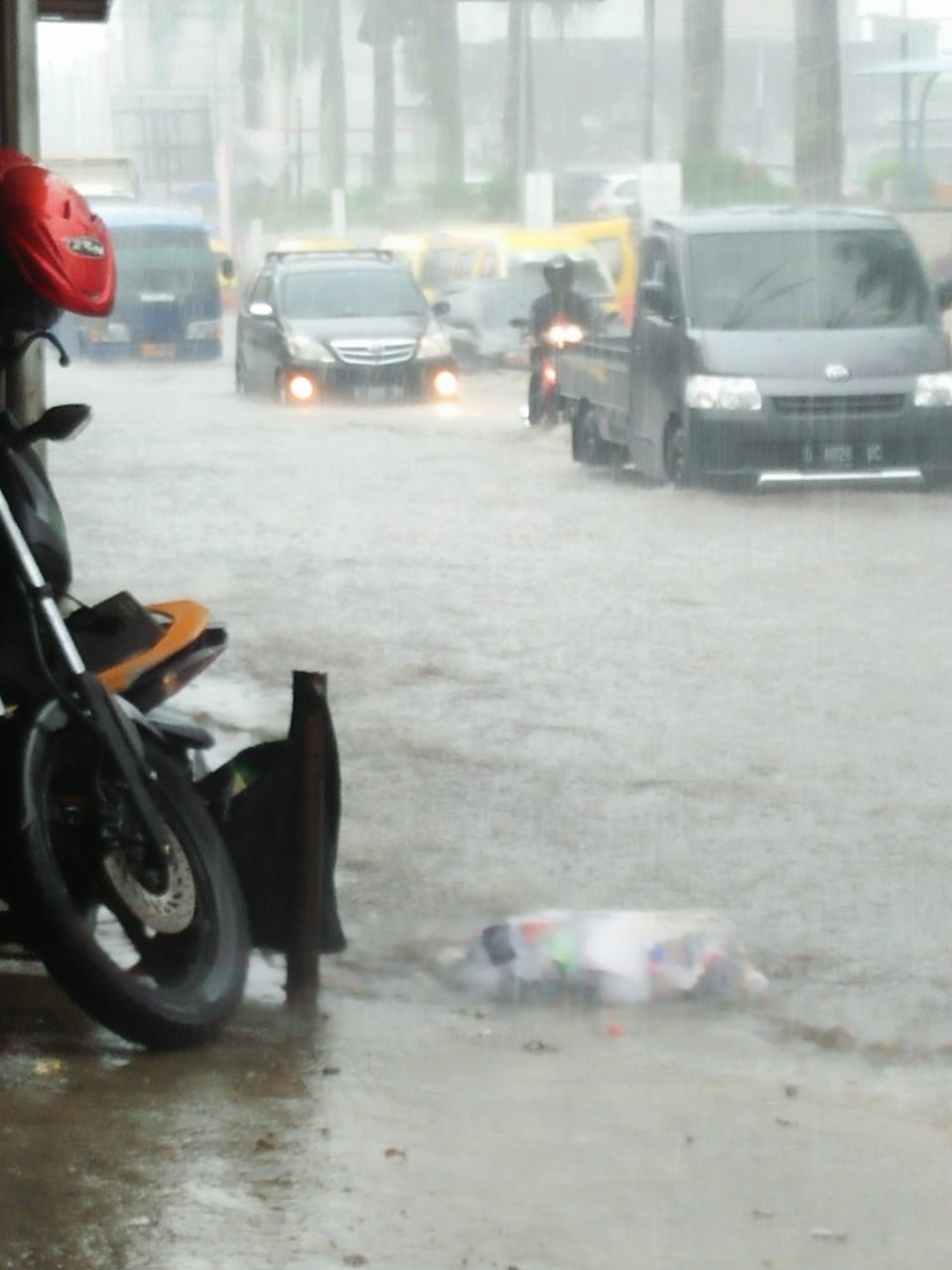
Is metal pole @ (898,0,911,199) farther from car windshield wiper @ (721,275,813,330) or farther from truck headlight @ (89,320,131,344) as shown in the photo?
car windshield wiper @ (721,275,813,330)

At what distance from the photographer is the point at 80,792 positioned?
502cm

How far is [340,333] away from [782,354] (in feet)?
32.2

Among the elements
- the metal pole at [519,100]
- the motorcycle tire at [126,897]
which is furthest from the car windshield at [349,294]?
the metal pole at [519,100]

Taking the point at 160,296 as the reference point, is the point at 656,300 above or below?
above

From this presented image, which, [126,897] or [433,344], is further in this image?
[433,344]

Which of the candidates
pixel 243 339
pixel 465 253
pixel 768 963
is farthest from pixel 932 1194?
pixel 465 253

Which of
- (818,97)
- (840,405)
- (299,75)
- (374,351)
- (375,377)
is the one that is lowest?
(375,377)

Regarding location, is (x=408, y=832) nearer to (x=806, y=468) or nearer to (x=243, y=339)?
(x=806, y=468)

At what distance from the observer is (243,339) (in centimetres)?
2841

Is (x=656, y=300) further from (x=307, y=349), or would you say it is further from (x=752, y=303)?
(x=307, y=349)

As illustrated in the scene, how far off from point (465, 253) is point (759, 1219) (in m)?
29.9

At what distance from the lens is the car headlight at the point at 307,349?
87.1ft

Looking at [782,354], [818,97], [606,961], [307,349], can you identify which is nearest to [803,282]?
[782,354]

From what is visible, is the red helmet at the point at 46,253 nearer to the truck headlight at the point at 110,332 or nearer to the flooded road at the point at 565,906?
the flooded road at the point at 565,906
